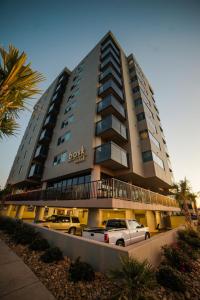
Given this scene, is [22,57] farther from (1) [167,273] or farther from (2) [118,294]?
(1) [167,273]

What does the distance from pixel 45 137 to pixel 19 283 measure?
20807 mm

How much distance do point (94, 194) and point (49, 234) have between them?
13.8 ft

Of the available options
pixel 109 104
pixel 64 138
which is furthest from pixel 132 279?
pixel 64 138

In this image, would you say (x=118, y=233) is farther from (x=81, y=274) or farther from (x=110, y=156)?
(x=110, y=156)

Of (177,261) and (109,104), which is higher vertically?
(109,104)

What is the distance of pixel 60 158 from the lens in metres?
18.6

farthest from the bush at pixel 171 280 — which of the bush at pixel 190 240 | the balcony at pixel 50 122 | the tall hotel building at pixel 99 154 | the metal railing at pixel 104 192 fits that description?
the balcony at pixel 50 122

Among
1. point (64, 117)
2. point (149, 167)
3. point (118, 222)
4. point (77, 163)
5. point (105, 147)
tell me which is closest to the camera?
point (118, 222)

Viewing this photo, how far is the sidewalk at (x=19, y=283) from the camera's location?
3.64 metres

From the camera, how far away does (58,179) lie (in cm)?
1883

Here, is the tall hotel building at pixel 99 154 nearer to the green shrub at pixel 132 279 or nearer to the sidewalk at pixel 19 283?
the green shrub at pixel 132 279

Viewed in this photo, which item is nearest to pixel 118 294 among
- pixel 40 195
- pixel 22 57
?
pixel 22 57

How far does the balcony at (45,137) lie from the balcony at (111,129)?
443 inches

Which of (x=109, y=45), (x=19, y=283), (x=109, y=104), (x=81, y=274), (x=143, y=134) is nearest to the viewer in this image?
(x=19, y=283)
